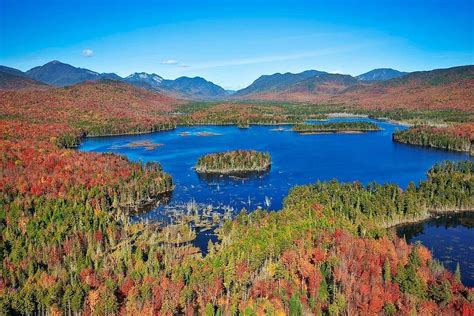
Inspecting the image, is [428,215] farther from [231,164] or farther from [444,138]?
[444,138]

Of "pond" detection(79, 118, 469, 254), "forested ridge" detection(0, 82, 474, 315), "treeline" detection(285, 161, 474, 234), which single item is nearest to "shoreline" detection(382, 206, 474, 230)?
"treeline" detection(285, 161, 474, 234)

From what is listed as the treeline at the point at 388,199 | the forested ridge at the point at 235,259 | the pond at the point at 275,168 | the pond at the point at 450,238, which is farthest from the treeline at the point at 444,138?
the pond at the point at 450,238

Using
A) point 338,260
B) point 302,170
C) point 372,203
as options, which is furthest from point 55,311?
point 302,170

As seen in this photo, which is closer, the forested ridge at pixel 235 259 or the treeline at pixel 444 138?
the forested ridge at pixel 235 259

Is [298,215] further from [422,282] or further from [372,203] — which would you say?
[422,282]

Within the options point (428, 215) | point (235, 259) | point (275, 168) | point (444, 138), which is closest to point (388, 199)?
point (428, 215)

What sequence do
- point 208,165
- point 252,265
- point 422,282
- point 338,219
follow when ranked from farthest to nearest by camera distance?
1. point 208,165
2. point 338,219
3. point 252,265
4. point 422,282

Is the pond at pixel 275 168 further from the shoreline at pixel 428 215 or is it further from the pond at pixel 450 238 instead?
the pond at pixel 450 238
